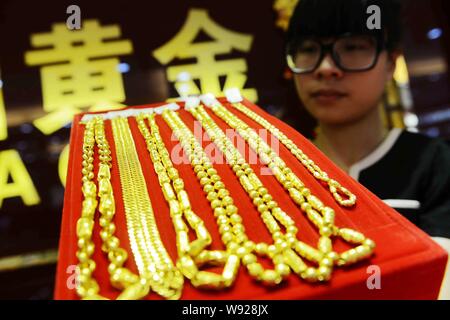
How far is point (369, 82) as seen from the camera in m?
0.69

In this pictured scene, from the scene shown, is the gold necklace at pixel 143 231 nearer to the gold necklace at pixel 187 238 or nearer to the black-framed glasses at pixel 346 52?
the gold necklace at pixel 187 238

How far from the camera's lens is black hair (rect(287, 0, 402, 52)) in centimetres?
66

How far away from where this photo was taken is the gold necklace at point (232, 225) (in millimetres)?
344

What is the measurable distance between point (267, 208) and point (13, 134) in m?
1.05

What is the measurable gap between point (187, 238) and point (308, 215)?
0.14m

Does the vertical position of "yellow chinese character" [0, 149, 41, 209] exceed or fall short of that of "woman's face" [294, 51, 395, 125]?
it falls short

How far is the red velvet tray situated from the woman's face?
21 cm

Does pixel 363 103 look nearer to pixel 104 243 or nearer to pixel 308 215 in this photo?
pixel 308 215

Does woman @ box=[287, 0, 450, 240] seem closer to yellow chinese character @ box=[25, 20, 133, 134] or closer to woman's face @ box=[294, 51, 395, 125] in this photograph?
woman's face @ box=[294, 51, 395, 125]

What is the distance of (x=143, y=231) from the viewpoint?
1.33 ft

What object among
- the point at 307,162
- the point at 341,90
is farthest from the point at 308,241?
the point at 341,90

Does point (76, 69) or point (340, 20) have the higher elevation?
point (340, 20)

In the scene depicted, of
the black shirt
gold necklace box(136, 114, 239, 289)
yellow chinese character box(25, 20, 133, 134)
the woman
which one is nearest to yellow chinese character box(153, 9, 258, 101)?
yellow chinese character box(25, 20, 133, 134)
